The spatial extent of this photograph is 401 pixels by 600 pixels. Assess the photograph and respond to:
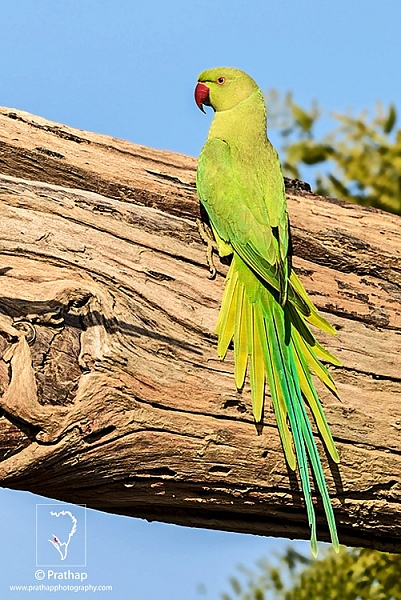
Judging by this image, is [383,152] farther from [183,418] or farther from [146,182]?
[183,418]

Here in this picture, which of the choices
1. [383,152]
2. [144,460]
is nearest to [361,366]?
[144,460]

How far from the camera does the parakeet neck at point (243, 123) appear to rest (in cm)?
287

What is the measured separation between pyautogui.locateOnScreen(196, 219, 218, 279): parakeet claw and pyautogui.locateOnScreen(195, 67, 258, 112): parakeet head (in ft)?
1.94

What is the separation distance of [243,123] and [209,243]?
0.59m

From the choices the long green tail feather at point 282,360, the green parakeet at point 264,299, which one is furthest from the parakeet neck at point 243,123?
the long green tail feather at point 282,360

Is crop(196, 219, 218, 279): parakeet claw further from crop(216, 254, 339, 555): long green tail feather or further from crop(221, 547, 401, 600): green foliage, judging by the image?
crop(221, 547, 401, 600): green foliage

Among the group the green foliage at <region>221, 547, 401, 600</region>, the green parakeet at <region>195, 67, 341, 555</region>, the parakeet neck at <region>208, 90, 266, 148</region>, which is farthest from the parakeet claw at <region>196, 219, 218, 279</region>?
the green foliage at <region>221, 547, 401, 600</region>

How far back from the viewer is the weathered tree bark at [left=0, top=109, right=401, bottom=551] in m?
2.09

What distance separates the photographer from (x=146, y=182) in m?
2.86

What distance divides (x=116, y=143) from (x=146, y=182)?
0.82 feet

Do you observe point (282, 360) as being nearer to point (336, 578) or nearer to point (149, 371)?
point (149, 371)

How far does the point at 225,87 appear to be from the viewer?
304cm

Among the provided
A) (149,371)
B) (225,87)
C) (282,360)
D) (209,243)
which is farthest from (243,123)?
(149,371)

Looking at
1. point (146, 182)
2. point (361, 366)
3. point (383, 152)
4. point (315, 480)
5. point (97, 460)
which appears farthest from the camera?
point (383, 152)
